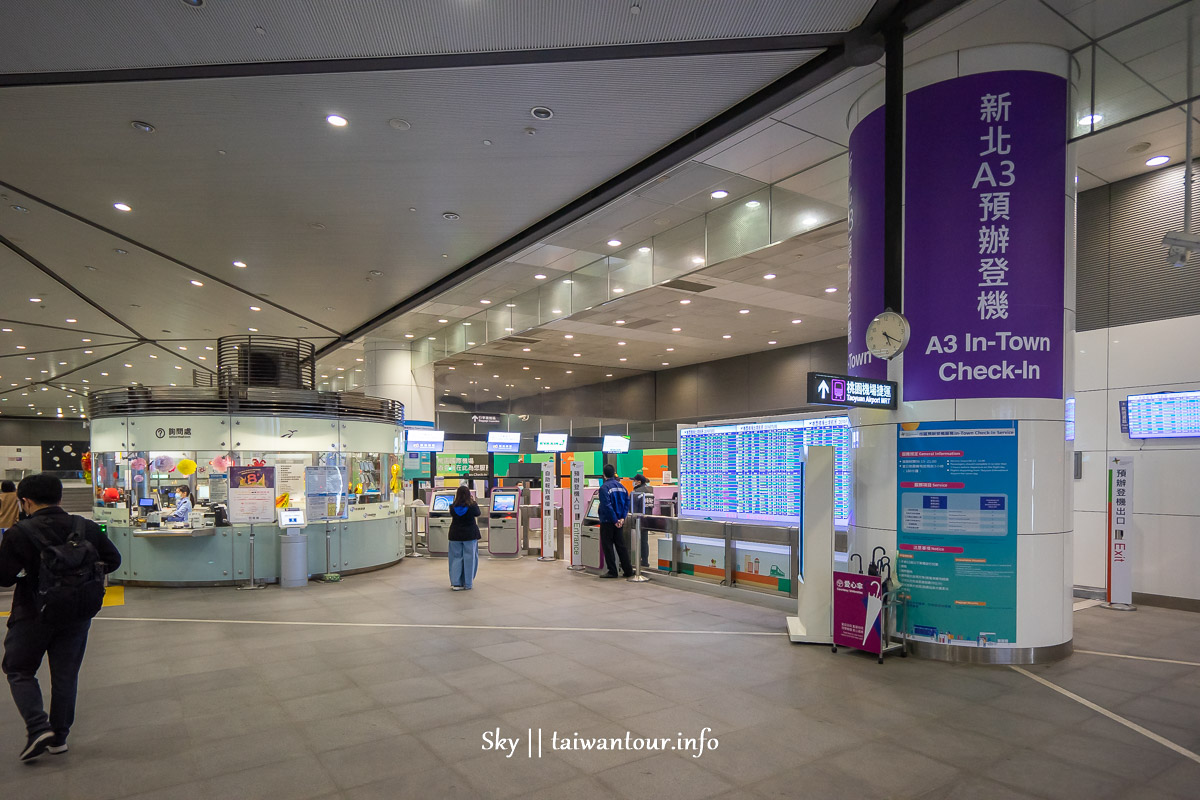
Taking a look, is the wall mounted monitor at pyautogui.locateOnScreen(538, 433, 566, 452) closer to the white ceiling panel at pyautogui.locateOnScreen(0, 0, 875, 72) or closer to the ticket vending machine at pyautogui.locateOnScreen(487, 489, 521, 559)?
the ticket vending machine at pyautogui.locateOnScreen(487, 489, 521, 559)

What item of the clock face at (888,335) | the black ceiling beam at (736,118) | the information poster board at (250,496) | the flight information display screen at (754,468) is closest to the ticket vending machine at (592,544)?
the flight information display screen at (754,468)

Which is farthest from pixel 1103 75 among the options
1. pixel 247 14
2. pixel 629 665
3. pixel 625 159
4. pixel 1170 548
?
pixel 247 14

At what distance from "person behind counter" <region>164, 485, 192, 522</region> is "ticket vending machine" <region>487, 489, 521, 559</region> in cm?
483

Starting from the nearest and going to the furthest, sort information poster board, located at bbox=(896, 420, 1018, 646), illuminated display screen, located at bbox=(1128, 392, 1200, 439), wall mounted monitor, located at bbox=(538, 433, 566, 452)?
information poster board, located at bbox=(896, 420, 1018, 646)
illuminated display screen, located at bbox=(1128, 392, 1200, 439)
wall mounted monitor, located at bbox=(538, 433, 566, 452)

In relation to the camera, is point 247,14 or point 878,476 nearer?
point 247,14

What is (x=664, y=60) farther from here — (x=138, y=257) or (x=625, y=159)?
(x=138, y=257)

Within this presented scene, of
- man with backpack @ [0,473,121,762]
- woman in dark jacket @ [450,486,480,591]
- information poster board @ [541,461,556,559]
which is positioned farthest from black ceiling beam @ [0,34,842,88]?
information poster board @ [541,461,556,559]

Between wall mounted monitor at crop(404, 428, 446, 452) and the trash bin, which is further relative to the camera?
wall mounted monitor at crop(404, 428, 446, 452)

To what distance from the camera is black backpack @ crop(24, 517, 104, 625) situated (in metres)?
3.98

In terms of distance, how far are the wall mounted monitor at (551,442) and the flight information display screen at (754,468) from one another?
1168 cm

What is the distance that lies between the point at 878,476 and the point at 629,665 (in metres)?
2.68

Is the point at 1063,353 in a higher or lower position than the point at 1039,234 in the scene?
lower

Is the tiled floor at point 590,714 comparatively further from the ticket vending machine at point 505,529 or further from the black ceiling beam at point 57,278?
the black ceiling beam at point 57,278

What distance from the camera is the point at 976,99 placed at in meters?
5.92
